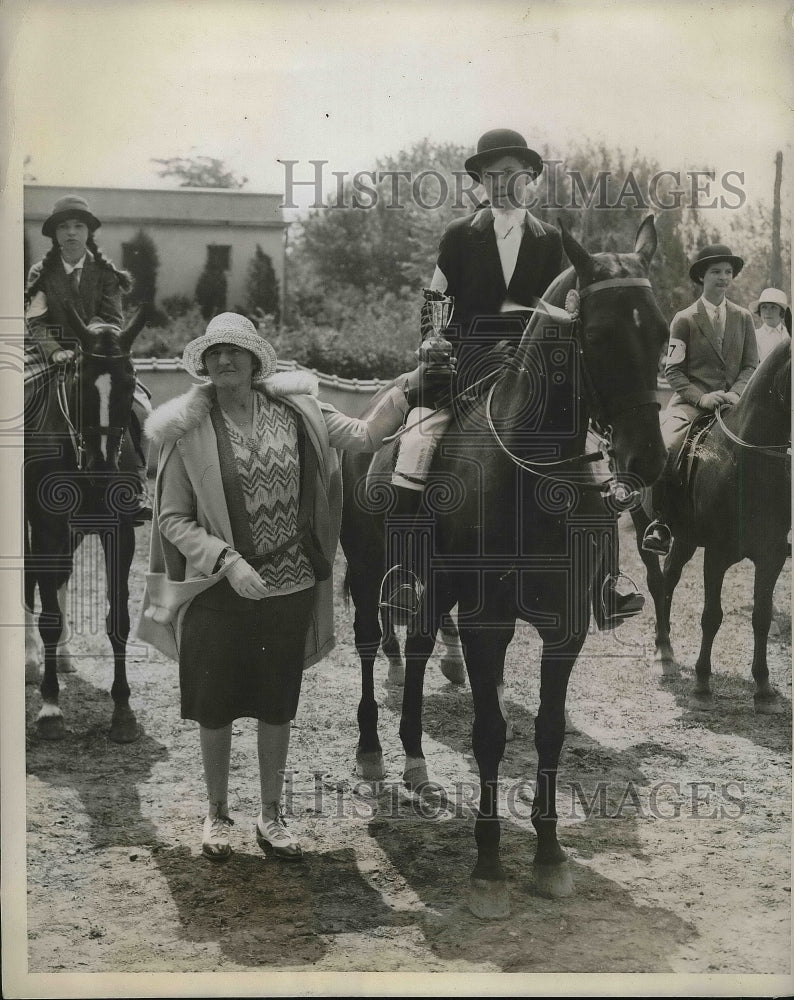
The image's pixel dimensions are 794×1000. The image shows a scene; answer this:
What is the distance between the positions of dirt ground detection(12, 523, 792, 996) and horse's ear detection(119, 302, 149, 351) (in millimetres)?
1141

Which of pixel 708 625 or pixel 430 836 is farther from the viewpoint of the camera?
pixel 708 625

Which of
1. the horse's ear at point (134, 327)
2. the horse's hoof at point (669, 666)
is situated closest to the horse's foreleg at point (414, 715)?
the horse's hoof at point (669, 666)

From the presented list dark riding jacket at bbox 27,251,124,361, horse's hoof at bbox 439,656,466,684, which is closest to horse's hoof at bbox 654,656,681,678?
horse's hoof at bbox 439,656,466,684

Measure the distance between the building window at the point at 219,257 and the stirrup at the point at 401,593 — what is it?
69.4 inches

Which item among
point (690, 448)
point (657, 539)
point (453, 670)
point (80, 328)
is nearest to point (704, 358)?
point (690, 448)

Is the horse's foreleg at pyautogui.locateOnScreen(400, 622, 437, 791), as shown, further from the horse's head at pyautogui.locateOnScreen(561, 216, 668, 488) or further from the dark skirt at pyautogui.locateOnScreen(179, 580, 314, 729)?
the horse's head at pyautogui.locateOnScreen(561, 216, 668, 488)

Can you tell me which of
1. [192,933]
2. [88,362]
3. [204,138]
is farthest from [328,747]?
[204,138]

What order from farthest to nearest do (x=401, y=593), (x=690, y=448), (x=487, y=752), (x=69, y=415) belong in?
(x=690, y=448), (x=69, y=415), (x=401, y=593), (x=487, y=752)

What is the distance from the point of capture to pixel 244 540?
4777mm

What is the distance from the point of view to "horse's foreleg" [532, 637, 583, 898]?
4.79 metres

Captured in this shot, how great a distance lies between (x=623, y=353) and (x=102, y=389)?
9.18ft

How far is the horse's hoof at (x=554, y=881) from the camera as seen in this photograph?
189 inches

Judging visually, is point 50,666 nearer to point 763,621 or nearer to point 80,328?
point 80,328

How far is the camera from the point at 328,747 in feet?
17.7
